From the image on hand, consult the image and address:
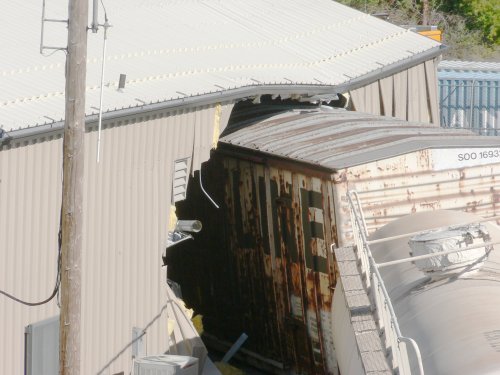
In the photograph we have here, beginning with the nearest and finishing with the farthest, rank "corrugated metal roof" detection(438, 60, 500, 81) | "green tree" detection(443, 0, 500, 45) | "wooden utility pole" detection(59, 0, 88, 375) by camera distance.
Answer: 1. "wooden utility pole" detection(59, 0, 88, 375)
2. "corrugated metal roof" detection(438, 60, 500, 81)
3. "green tree" detection(443, 0, 500, 45)

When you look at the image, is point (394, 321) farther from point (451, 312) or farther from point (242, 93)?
point (242, 93)

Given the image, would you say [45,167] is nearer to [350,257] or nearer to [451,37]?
[350,257]

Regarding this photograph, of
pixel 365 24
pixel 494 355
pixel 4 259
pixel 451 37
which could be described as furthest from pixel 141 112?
pixel 451 37

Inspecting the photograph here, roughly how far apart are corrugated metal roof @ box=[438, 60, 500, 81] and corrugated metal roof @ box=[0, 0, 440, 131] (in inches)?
159

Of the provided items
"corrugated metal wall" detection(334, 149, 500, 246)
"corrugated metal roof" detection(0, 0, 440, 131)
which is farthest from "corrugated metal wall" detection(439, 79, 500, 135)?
"corrugated metal wall" detection(334, 149, 500, 246)

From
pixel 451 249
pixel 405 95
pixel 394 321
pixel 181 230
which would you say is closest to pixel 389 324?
pixel 451 249

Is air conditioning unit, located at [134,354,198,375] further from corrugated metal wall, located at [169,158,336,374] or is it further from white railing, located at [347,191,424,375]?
white railing, located at [347,191,424,375]

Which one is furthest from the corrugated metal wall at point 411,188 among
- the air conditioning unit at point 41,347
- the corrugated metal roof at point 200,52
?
the air conditioning unit at point 41,347

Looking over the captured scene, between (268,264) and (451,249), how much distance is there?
6947 millimetres

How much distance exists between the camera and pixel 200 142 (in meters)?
15.1

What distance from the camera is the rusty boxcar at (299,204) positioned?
48.0 ft

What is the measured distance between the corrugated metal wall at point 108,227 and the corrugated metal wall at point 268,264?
1.48 m

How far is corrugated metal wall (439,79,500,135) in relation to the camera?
26.7 meters

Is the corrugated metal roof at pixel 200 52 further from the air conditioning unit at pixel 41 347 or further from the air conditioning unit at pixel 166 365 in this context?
the air conditioning unit at pixel 166 365
